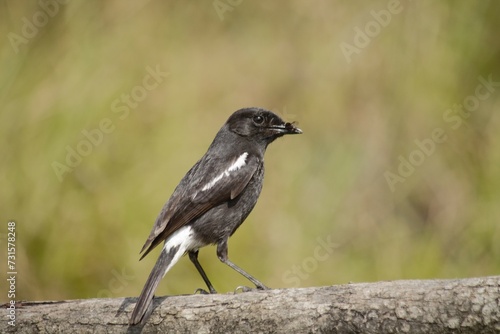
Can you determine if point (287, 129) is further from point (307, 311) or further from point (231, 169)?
point (307, 311)

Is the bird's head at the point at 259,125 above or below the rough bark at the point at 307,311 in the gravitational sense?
above

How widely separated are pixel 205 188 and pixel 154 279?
850mm

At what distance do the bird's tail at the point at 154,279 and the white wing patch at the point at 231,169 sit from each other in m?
0.44

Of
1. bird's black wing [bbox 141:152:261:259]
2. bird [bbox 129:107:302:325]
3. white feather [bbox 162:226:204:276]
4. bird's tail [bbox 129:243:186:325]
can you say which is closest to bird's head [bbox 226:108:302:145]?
bird [bbox 129:107:302:325]

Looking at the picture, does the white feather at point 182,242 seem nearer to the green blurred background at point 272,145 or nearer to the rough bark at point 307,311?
the rough bark at point 307,311

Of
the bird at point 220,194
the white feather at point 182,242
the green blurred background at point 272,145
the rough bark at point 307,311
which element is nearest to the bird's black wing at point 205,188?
the bird at point 220,194

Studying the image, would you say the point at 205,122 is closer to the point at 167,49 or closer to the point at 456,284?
the point at 167,49

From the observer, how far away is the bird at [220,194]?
15.6ft

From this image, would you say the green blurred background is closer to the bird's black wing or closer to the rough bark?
the bird's black wing

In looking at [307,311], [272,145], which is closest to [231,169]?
[307,311]

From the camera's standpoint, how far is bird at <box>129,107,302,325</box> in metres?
4.75

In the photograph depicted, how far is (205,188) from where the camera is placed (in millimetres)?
4977

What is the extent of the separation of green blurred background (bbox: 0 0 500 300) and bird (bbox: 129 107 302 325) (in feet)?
5.32

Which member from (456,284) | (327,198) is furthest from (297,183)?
(456,284)
